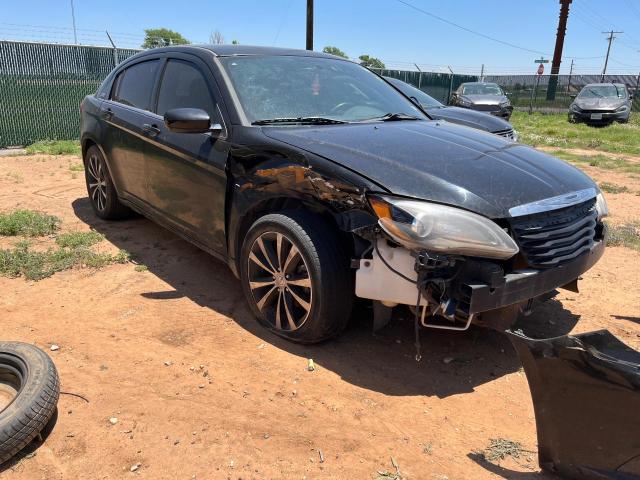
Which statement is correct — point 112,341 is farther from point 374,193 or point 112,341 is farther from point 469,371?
point 469,371

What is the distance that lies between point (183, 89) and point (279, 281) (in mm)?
1861

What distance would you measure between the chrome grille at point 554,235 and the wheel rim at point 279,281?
1.17 metres

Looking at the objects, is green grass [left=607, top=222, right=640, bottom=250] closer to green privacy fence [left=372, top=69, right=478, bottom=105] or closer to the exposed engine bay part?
the exposed engine bay part

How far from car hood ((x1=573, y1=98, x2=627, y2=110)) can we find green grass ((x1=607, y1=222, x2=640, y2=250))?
13745 mm

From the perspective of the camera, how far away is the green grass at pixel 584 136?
45.3 ft

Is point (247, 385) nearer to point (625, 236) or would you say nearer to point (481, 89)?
point (625, 236)

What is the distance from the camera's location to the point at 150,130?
4.39 m

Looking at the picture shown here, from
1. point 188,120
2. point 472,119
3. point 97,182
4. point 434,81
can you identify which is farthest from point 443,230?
point 434,81

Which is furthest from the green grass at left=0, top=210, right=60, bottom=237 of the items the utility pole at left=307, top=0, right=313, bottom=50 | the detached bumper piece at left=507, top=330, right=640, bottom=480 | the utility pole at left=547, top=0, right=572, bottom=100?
the utility pole at left=547, top=0, right=572, bottom=100

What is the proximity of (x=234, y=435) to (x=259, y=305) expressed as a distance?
1042mm

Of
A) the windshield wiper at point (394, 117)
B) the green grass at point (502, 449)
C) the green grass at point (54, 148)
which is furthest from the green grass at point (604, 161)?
the green grass at point (54, 148)

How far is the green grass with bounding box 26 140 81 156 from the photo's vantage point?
1087 cm

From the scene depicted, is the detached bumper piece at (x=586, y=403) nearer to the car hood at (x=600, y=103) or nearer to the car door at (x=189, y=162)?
the car door at (x=189, y=162)

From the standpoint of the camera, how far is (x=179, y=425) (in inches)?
103
